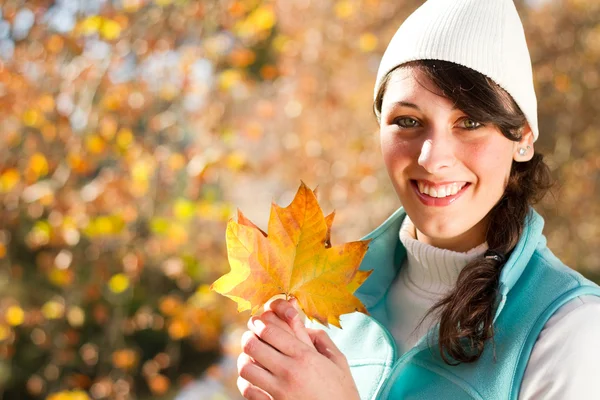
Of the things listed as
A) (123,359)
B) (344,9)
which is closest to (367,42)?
(344,9)

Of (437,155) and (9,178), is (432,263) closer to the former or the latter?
(437,155)

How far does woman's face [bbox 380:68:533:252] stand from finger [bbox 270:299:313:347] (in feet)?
1.10

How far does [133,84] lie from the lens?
3824mm

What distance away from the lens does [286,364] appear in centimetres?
109

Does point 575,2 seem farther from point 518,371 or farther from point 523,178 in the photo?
point 518,371

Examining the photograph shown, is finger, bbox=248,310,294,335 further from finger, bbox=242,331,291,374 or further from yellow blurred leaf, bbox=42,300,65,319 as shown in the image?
yellow blurred leaf, bbox=42,300,65,319

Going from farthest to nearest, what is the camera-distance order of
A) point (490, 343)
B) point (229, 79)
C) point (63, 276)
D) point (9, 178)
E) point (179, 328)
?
point (179, 328), point (229, 79), point (63, 276), point (9, 178), point (490, 343)

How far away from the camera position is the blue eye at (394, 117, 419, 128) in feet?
4.20

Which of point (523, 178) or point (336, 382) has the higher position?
point (523, 178)

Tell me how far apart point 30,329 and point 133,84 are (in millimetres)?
1946

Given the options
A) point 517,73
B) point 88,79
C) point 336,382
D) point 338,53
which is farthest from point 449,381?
point 338,53

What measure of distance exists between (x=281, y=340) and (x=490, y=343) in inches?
15.0

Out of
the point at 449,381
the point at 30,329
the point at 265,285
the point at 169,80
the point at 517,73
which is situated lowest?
the point at 30,329

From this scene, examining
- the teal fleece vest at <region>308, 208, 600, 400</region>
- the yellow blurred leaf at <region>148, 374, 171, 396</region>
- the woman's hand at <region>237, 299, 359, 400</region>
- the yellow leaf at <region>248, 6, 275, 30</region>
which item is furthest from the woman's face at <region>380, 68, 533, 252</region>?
the yellow blurred leaf at <region>148, 374, 171, 396</region>
